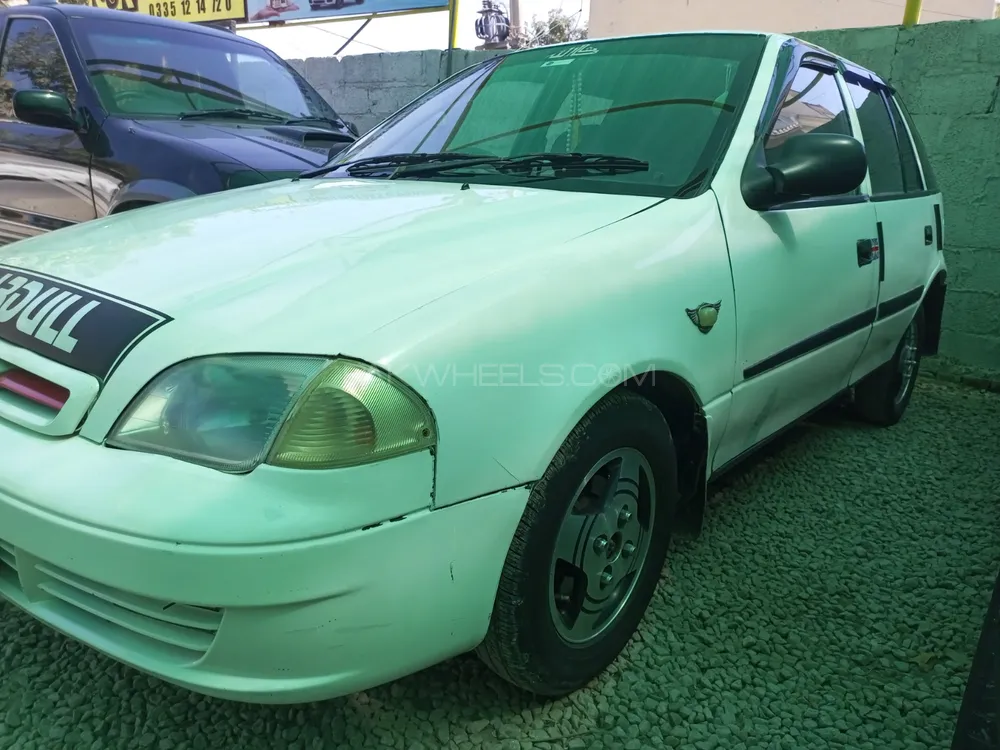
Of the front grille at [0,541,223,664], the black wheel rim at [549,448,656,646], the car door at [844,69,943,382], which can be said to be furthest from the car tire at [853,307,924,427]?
the front grille at [0,541,223,664]

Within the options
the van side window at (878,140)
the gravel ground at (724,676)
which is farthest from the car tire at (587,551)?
the van side window at (878,140)

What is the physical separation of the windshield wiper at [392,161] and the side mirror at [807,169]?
78cm

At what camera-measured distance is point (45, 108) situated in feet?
11.1

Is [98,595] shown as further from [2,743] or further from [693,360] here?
[693,360]

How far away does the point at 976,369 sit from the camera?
448 centimetres

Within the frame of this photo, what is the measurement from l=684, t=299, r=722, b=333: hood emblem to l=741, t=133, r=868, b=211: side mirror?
1.24 ft

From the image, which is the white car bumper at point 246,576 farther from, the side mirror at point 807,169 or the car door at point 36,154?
the car door at point 36,154

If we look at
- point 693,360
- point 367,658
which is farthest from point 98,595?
point 693,360

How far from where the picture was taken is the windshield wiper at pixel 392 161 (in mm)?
2301

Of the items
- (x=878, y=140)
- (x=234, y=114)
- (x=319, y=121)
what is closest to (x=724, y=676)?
(x=878, y=140)

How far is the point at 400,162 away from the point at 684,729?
5.92 ft

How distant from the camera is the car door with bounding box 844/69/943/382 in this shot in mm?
2926

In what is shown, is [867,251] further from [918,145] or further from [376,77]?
[376,77]

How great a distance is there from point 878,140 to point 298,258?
103 inches
